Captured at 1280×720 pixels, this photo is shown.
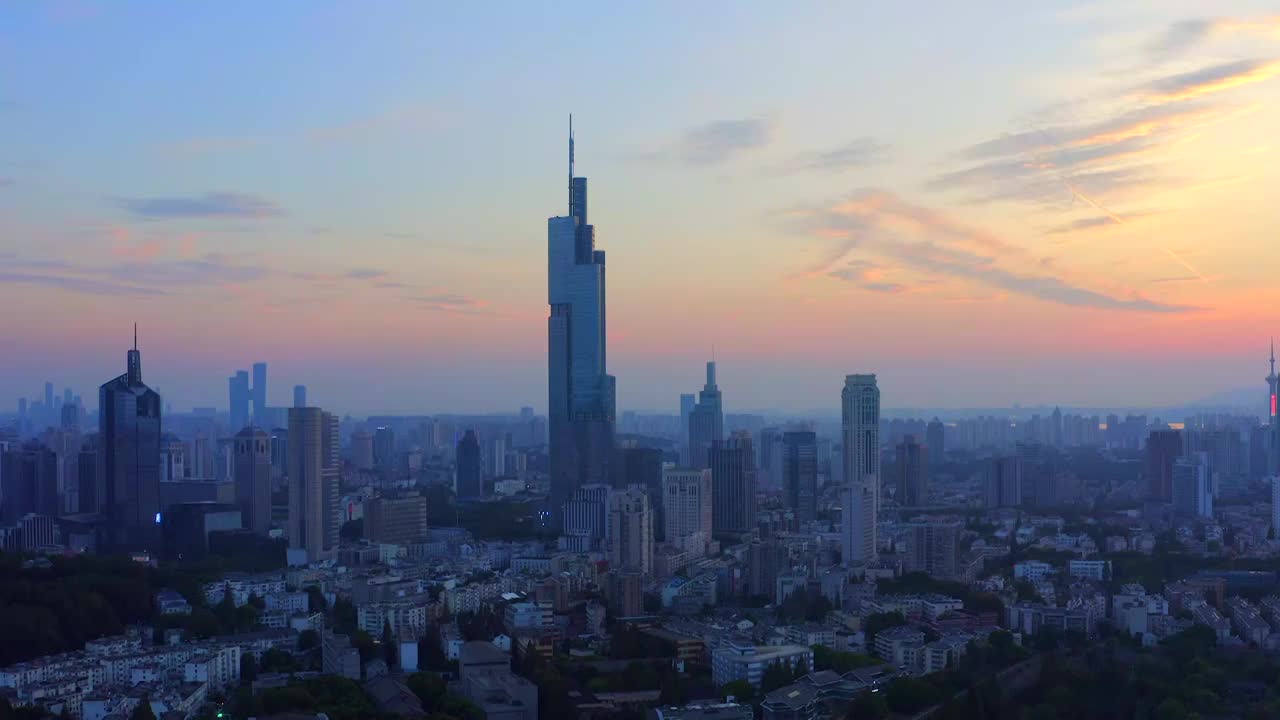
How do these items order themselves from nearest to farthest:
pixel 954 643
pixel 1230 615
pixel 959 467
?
pixel 954 643
pixel 1230 615
pixel 959 467

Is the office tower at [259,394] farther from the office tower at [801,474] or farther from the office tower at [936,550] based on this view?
the office tower at [936,550]

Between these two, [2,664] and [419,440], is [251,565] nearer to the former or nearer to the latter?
[2,664]

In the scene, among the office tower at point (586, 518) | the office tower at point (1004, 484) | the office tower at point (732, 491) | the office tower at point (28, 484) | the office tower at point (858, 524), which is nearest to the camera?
the office tower at point (858, 524)

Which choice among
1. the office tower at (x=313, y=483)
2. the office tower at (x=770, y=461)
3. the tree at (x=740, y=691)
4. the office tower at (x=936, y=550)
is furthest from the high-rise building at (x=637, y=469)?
the tree at (x=740, y=691)

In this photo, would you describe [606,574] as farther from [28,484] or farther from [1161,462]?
[1161,462]

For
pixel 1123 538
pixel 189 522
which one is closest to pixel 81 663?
pixel 189 522

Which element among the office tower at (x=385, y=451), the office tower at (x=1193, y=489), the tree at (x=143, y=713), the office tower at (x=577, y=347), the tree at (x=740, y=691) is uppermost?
the office tower at (x=577, y=347)
